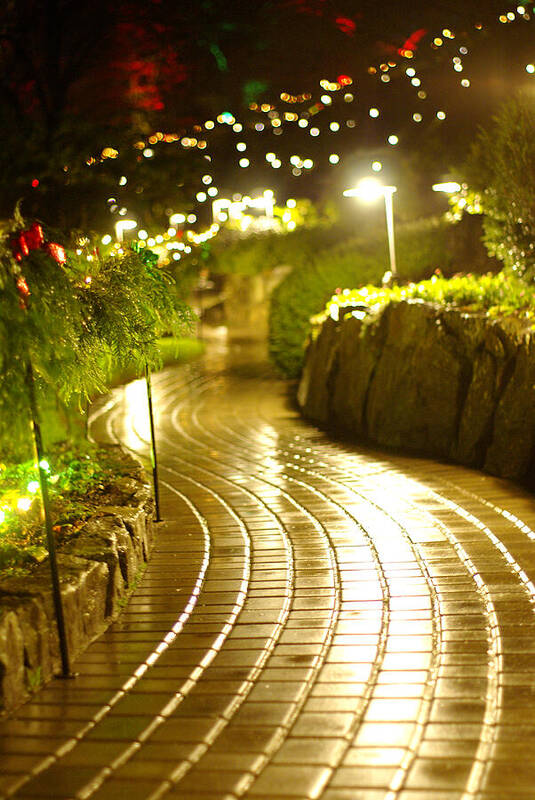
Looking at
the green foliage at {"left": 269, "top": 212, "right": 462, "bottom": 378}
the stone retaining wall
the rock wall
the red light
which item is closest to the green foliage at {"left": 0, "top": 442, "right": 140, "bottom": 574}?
the stone retaining wall

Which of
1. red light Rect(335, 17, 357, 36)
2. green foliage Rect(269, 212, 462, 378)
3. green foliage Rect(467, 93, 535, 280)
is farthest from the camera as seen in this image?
green foliage Rect(269, 212, 462, 378)

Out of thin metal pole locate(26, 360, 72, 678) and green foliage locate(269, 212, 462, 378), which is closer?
thin metal pole locate(26, 360, 72, 678)

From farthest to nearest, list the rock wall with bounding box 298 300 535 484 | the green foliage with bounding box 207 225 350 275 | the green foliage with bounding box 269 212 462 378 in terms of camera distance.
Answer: the green foliage with bounding box 207 225 350 275, the green foliage with bounding box 269 212 462 378, the rock wall with bounding box 298 300 535 484

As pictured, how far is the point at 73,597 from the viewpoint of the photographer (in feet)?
13.4

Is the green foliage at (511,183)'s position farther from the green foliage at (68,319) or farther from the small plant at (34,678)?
the small plant at (34,678)

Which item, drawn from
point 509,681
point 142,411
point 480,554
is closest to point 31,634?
point 509,681

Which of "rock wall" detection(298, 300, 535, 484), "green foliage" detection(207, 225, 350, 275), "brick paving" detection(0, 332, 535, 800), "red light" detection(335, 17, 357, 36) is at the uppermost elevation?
"red light" detection(335, 17, 357, 36)

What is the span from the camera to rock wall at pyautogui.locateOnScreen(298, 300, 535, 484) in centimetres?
765

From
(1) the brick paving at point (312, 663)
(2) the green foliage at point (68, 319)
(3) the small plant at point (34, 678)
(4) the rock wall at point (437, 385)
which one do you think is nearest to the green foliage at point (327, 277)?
(4) the rock wall at point (437, 385)

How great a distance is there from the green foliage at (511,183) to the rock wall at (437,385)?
2.94 feet

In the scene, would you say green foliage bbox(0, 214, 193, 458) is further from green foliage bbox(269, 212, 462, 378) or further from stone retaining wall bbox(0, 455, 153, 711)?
green foliage bbox(269, 212, 462, 378)

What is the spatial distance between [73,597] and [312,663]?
3.82ft

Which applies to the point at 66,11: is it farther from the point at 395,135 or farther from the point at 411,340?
the point at 395,135

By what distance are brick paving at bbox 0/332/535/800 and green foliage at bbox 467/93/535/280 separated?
109 inches
